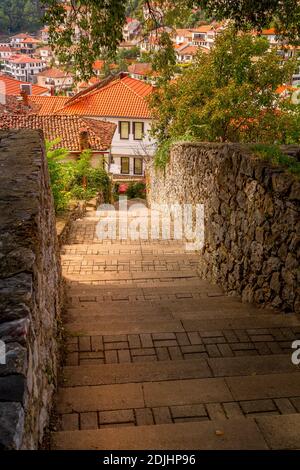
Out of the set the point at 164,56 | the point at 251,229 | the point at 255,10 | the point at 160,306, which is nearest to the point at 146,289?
the point at 160,306

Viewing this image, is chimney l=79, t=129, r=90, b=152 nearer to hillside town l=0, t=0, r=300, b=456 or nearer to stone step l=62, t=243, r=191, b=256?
hillside town l=0, t=0, r=300, b=456

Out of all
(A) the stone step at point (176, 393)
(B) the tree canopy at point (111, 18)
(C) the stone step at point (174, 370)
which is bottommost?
(C) the stone step at point (174, 370)

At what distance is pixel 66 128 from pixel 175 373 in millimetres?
20278

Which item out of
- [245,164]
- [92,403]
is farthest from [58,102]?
[92,403]

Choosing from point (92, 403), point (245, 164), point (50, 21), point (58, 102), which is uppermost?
point (50, 21)

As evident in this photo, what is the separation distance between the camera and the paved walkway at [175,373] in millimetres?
2635

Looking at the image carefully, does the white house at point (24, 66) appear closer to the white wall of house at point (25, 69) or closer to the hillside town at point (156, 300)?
the white wall of house at point (25, 69)

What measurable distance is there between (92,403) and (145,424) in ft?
1.31

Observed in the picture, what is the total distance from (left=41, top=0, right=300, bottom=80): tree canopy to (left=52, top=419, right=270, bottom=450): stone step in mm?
5825

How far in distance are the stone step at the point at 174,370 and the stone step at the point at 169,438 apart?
2.50 feet

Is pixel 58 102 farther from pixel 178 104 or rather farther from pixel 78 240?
pixel 78 240

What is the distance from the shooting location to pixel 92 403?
304 centimetres

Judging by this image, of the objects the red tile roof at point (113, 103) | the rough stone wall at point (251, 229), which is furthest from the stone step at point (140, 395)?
the red tile roof at point (113, 103)

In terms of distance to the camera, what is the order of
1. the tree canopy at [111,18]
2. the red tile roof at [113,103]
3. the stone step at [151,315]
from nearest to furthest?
the stone step at [151,315] < the tree canopy at [111,18] < the red tile roof at [113,103]
